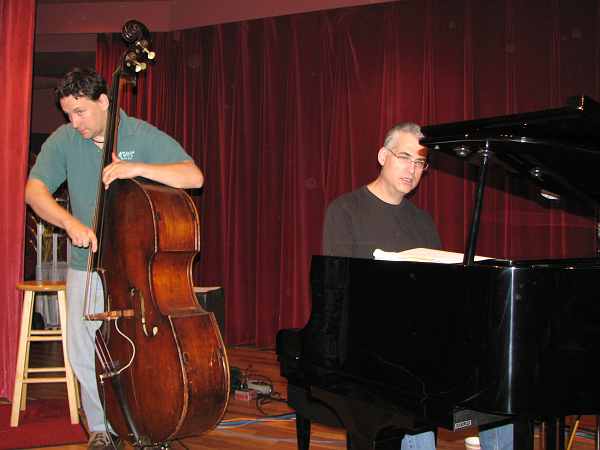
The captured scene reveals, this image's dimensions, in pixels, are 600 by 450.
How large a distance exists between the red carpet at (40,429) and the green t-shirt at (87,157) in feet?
3.31

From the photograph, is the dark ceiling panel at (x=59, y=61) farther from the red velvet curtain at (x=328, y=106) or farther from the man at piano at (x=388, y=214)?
the man at piano at (x=388, y=214)

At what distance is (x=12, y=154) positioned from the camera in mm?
3926

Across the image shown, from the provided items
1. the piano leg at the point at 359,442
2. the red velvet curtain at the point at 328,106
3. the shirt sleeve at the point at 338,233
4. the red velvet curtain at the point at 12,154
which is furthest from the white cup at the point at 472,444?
the red velvet curtain at the point at 12,154

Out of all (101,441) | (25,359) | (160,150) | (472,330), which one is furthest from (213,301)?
(472,330)

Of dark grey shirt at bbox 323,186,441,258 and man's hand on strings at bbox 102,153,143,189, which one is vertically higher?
man's hand on strings at bbox 102,153,143,189

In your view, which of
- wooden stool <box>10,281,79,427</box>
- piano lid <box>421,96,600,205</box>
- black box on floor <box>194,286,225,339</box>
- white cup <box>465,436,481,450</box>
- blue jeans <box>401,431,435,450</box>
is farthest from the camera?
black box on floor <box>194,286,225,339</box>

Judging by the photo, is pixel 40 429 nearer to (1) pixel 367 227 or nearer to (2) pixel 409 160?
(1) pixel 367 227

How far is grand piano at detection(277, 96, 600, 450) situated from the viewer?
1.59 metres

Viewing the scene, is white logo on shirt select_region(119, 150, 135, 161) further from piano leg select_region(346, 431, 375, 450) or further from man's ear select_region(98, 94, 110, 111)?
piano leg select_region(346, 431, 375, 450)

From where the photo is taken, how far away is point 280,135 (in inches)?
227

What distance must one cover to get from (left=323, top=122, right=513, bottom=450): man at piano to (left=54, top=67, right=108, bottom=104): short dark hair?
3.36 ft

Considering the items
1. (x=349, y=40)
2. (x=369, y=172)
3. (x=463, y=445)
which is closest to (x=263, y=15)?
(x=349, y=40)

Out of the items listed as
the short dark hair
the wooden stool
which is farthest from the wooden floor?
the short dark hair

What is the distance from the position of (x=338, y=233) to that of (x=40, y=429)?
2028mm
